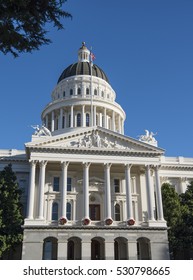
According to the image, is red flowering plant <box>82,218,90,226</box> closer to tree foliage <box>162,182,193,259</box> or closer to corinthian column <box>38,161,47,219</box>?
corinthian column <box>38,161,47,219</box>

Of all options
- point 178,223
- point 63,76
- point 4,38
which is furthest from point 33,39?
point 63,76

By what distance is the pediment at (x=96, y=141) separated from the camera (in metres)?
44.3

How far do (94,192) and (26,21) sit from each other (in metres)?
33.5

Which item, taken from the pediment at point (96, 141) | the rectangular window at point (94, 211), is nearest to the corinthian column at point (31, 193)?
the pediment at point (96, 141)

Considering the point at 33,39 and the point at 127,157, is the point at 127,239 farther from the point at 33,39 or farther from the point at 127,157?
the point at 33,39

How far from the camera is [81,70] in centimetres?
7019

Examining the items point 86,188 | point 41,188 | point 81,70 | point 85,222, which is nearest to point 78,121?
point 81,70

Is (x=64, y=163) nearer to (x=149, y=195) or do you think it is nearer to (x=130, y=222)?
(x=130, y=222)

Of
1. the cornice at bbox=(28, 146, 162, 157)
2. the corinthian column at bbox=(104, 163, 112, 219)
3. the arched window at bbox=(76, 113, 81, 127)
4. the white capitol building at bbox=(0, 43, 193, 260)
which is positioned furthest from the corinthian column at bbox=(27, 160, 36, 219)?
the arched window at bbox=(76, 113, 81, 127)

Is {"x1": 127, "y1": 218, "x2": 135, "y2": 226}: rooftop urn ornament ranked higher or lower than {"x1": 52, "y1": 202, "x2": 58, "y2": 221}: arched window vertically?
lower

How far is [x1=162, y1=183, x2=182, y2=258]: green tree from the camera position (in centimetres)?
4162

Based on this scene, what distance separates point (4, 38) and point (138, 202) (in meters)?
35.2

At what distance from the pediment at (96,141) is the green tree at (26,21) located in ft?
95.3

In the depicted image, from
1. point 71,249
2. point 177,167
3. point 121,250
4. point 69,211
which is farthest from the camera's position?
point 177,167
